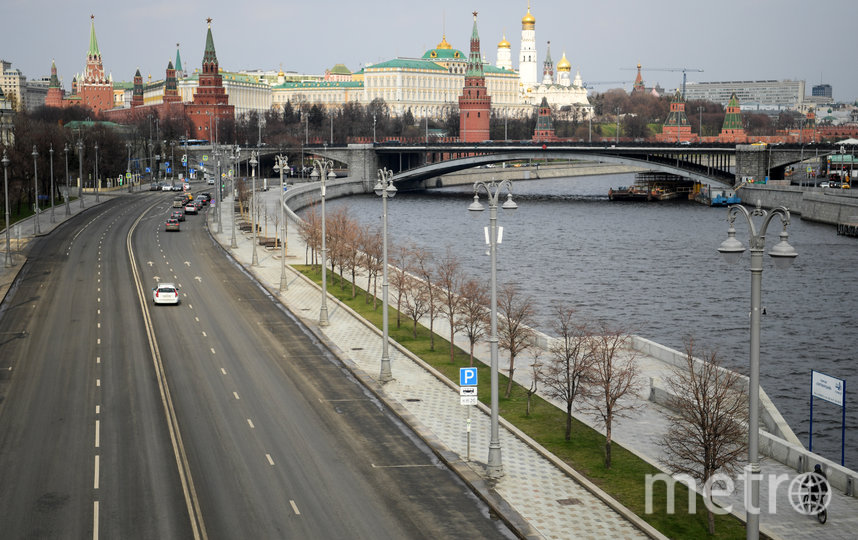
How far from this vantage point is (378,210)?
4503 inches

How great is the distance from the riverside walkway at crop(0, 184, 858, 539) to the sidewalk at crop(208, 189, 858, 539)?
20 mm

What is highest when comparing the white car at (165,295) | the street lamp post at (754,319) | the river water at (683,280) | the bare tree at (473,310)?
the street lamp post at (754,319)

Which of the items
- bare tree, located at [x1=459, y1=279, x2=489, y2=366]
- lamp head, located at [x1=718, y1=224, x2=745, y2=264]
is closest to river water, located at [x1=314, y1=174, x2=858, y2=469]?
bare tree, located at [x1=459, y1=279, x2=489, y2=366]

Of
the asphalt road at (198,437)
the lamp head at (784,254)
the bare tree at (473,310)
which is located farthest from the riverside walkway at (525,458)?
the lamp head at (784,254)

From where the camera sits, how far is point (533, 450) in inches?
1016

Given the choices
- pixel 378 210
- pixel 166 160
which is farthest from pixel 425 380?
pixel 166 160

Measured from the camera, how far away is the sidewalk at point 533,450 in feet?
68.0

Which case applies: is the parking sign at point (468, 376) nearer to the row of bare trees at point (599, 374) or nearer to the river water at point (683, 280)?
the row of bare trees at point (599, 374)

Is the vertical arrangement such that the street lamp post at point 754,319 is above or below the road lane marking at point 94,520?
above

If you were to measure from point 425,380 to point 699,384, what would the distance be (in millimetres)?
10946

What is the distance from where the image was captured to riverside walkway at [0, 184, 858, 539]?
A: 813 inches

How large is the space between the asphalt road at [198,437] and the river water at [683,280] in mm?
13475

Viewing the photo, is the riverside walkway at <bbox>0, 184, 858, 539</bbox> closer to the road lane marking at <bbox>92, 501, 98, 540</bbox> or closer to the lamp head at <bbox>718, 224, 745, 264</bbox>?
the lamp head at <bbox>718, 224, 745, 264</bbox>

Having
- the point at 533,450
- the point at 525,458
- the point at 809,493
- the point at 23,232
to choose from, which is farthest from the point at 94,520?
the point at 23,232
